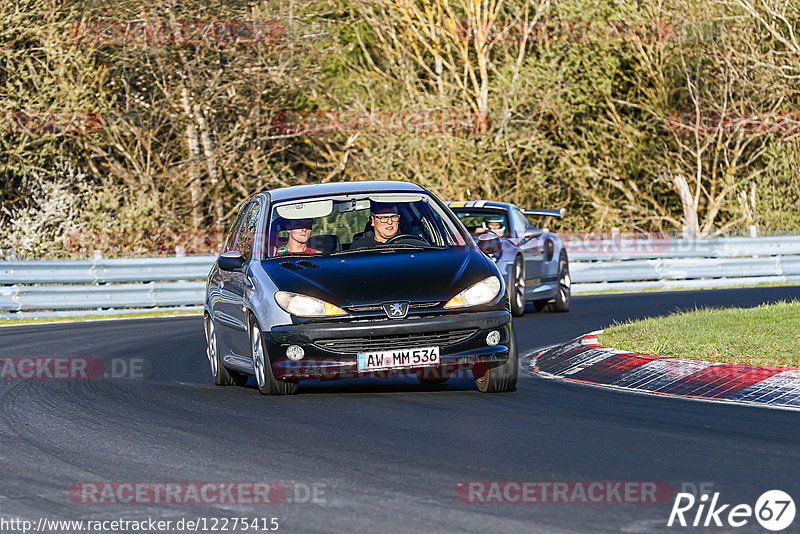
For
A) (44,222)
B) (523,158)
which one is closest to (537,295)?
(44,222)

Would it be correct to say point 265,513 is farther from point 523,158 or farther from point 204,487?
point 523,158

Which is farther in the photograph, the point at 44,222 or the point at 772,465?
the point at 44,222

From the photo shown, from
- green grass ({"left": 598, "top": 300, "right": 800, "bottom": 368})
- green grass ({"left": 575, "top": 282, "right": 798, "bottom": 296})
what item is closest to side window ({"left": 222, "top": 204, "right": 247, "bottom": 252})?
green grass ({"left": 598, "top": 300, "right": 800, "bottom": 368})

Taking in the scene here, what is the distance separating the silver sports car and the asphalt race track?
7.24m

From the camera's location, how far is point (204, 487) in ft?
21.8

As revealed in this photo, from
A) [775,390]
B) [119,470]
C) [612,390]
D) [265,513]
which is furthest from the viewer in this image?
[612,390]

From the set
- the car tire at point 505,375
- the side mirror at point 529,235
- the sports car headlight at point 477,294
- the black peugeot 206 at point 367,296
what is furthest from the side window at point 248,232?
the side mirror at point 529,235

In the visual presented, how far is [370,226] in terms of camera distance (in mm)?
10734

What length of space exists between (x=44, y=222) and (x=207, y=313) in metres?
16.8

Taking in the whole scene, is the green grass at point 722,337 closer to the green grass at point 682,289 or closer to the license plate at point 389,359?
the license plate at point 389,359

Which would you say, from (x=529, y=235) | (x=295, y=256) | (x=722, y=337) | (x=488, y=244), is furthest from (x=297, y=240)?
(x=529, y=235)

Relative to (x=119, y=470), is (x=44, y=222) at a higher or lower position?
lower

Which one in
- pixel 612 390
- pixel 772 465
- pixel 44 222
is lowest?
pixel 44 222

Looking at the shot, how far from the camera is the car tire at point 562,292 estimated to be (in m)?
20.7
